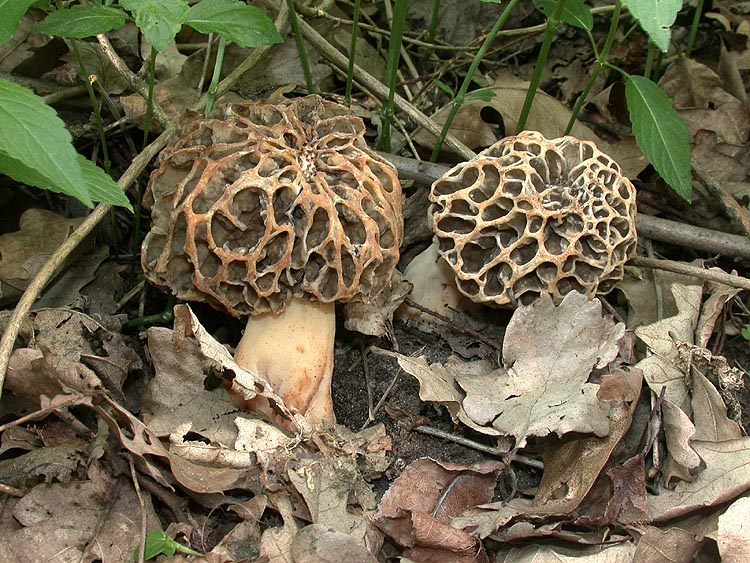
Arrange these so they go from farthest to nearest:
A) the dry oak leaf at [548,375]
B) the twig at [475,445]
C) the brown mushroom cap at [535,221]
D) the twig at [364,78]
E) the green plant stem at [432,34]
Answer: the green plant stem at [432,34] → the twig at [364,78] → the brown mushroom cap at [535,221] → the twig at [475,445] → the dry oak leaf at [548,375]

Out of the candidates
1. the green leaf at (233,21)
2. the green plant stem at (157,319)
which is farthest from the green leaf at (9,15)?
the green plant stem at (157,319)

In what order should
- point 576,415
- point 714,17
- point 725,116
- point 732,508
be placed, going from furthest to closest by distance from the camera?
point 714,17
point 725,116
point 576,415
point 732,508

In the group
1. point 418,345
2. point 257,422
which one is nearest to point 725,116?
point 418,345

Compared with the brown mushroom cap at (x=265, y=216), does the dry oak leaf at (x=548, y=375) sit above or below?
below

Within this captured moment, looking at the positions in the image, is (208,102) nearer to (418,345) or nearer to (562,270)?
(418,345)

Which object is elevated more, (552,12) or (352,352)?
(552,12)

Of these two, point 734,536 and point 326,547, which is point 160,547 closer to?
point 326,547

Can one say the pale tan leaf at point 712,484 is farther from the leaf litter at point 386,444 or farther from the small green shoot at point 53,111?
the small green shoot at point 53,111
